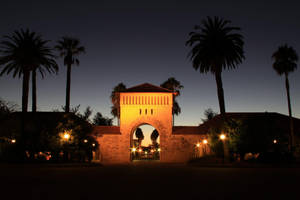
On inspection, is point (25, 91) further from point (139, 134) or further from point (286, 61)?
point (139, 134)

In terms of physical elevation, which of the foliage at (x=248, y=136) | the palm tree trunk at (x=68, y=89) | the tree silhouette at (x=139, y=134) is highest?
the palm tree trunk at (x=68, y=89)

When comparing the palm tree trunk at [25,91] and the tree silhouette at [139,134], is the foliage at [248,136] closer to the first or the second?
the palm tree trunk at [25,91]

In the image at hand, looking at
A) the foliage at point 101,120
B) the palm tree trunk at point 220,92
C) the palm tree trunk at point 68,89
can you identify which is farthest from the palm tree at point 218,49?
the foliage at point 101,120

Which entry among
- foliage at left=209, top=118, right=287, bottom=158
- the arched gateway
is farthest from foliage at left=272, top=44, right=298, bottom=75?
the arched gateway

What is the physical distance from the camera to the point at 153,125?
157 feet

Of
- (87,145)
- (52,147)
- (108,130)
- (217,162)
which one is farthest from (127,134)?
(217,162)

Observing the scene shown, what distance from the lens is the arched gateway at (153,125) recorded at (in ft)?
153

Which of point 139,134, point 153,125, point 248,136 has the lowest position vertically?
point 248,136

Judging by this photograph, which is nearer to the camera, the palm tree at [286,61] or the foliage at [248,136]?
the foliage at [248,136]

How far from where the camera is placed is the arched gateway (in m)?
46.5

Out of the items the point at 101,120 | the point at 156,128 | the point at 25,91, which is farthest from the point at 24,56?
the point at 101,120

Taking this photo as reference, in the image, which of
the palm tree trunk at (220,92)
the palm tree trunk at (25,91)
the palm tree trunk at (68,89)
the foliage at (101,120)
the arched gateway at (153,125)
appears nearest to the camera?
the palm tree trunk at (220,92)

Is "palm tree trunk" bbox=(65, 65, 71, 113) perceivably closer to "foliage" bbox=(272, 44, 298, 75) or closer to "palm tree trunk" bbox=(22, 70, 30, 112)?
"palm tree trunk" bbox=(22, 70, 30, 112)

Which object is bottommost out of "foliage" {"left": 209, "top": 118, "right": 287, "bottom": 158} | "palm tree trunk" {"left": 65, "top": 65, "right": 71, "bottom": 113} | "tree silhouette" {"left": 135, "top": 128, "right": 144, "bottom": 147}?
"foliage" {"left": 209, "top": 118, "right": 287, "bottom": 158}
